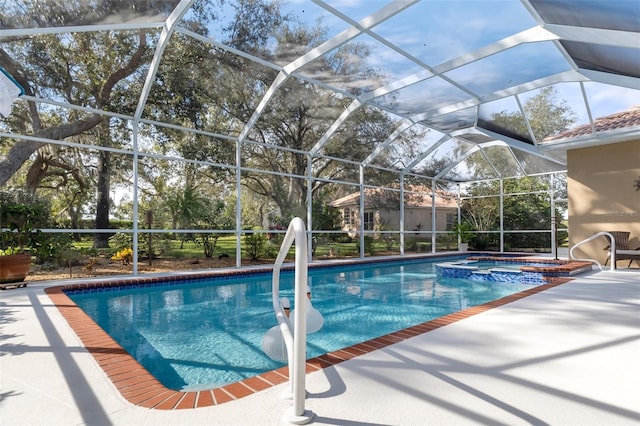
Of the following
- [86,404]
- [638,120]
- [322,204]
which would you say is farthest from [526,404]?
[322,204]

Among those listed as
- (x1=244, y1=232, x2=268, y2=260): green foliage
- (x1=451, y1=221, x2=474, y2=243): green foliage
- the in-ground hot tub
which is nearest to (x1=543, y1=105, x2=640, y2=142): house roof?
the in-ground hot tub

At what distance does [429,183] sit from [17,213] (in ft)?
49.0

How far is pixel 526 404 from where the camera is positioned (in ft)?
7.25

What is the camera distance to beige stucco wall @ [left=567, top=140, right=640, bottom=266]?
10.6 meters

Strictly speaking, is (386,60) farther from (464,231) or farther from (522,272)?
(464,231)

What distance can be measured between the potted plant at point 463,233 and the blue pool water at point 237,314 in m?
7.74

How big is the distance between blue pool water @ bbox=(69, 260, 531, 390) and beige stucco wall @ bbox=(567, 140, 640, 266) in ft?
15.5

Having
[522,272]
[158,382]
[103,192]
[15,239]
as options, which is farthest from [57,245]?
[522,272]

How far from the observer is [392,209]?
17.7 metres

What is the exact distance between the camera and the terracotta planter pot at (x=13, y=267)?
6.73 metres

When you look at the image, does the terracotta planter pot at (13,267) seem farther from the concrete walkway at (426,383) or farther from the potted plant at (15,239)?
the concrete walkway at (426,383)

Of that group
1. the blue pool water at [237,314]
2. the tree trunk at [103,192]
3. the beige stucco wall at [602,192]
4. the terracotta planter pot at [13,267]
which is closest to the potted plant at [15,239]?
the terracotta planter pot at [13,267]

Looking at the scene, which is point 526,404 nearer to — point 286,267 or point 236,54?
point 236,54

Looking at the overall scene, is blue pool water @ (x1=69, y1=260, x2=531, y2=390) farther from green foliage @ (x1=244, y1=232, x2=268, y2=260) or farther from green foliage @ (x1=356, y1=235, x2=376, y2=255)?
green foliage @ (x1=356, y1=235, x2=376, y2=255)
